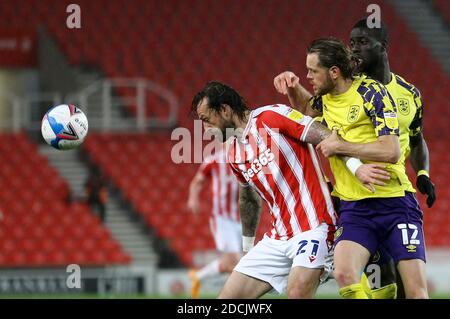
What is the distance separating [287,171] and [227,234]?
19.9 ft

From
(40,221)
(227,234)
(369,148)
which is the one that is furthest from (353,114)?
(40,221)

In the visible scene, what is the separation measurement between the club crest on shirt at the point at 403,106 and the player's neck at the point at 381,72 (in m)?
0.18

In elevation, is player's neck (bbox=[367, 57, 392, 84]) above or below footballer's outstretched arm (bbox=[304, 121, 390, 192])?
above

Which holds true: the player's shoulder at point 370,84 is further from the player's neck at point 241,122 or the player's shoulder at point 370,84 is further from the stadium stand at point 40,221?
the stadium stand at point 40,221

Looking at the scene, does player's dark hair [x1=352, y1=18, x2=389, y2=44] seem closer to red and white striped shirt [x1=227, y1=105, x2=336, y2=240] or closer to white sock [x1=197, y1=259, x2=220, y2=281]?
red and white striped shirt [x1=227, y1=105, x2=336, y2=240]

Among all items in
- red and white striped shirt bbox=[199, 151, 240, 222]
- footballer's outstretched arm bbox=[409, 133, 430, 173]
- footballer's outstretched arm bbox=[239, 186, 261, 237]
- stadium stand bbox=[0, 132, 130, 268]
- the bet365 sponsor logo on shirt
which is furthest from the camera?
stadium stand bbox=[0, 132, 130, 268]

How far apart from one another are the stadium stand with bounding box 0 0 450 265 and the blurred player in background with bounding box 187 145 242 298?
3947 millimetres

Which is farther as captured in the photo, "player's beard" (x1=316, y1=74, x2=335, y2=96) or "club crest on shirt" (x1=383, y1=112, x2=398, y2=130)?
"player's beard" (x1=316, y1=74, x2=335, y2=96)

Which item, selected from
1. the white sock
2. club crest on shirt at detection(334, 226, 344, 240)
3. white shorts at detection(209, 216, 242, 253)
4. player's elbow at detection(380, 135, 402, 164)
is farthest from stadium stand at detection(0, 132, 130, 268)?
player's elbow at detection(380, 135, 402, 164)

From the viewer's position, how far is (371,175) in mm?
5770

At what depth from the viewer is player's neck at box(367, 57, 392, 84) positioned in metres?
6.38

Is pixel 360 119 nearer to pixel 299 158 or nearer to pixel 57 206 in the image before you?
pixel 299 158

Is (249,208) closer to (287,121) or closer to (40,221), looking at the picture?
(287,121)
